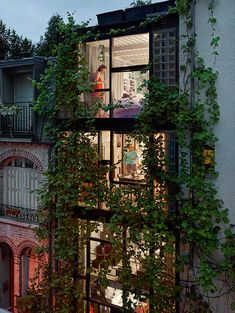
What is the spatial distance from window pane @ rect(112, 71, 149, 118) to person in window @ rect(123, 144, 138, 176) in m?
0.98

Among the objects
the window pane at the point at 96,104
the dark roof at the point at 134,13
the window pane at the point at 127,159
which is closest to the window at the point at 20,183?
the window pane at the point at 96,104

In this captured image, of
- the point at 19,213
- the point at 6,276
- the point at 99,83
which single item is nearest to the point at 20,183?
the point at 19,213

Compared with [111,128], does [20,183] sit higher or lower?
lower

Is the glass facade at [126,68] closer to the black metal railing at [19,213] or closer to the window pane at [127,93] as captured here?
the window pane at [127,93]

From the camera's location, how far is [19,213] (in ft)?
38.7

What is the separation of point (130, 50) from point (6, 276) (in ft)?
29.7

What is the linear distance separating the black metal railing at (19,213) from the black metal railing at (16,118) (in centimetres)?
254

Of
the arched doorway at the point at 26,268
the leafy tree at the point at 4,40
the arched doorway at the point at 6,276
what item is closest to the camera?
the arched doorway at the point at 26,268

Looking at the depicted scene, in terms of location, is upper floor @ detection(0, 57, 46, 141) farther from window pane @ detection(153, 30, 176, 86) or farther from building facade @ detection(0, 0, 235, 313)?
window pane @ detection(153, 30, 176, 86)

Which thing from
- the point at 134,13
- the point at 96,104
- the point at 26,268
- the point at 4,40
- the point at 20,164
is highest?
the point at 4,40

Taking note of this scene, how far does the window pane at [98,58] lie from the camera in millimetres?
10164

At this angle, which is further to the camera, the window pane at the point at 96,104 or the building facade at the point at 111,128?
the window pane at the point at 96,104

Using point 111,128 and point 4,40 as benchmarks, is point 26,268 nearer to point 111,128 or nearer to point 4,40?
point 111,128

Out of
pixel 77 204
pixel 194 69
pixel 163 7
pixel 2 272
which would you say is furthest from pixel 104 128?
pixel 2 272
